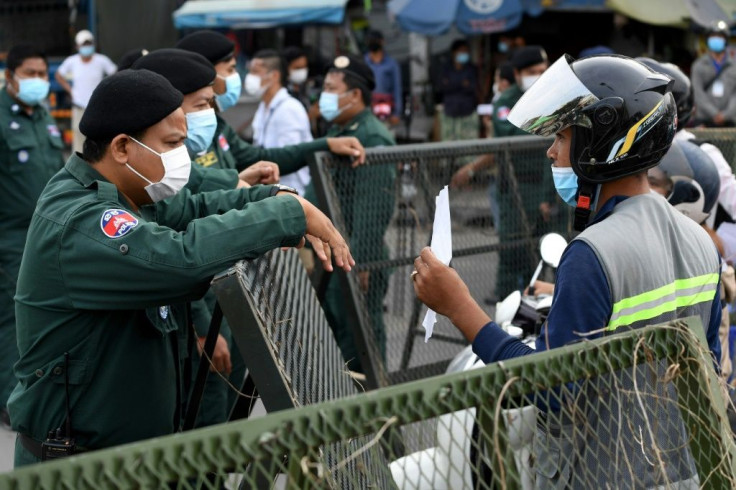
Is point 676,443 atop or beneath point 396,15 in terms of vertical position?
atop

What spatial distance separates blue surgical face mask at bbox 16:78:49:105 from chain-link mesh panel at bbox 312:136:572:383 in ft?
10.8

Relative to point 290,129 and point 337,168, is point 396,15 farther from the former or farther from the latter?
point 337,168

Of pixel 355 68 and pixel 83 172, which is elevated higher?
pixel 83 172

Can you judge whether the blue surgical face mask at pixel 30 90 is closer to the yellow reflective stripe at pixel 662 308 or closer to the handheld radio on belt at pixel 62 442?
the handheld radio on belt at pixel 62 442

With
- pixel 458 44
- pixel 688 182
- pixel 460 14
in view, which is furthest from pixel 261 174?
pixel 458 44

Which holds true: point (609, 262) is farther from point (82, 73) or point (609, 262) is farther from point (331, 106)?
point (82, 73)

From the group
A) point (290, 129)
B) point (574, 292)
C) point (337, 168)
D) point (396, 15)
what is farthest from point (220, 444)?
point (396, 15)

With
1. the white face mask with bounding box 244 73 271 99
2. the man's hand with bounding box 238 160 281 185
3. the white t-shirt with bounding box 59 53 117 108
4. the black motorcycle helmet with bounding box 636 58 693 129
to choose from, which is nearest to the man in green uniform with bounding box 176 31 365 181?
the man's hand with bounding box 238 160 281 185

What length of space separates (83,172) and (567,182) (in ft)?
4.72

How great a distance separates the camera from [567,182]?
9.90 feet

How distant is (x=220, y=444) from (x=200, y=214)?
1969 millimetres

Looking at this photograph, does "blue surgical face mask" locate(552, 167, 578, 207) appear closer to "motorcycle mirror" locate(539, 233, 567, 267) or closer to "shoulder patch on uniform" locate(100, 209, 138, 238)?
"shoulder patch on uniform" locate(100, 209, 138, 238)

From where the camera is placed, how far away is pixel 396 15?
16.1 metres

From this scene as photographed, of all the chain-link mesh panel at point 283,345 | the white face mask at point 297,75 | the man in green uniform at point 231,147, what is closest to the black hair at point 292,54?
the white face mask at point 297,75
